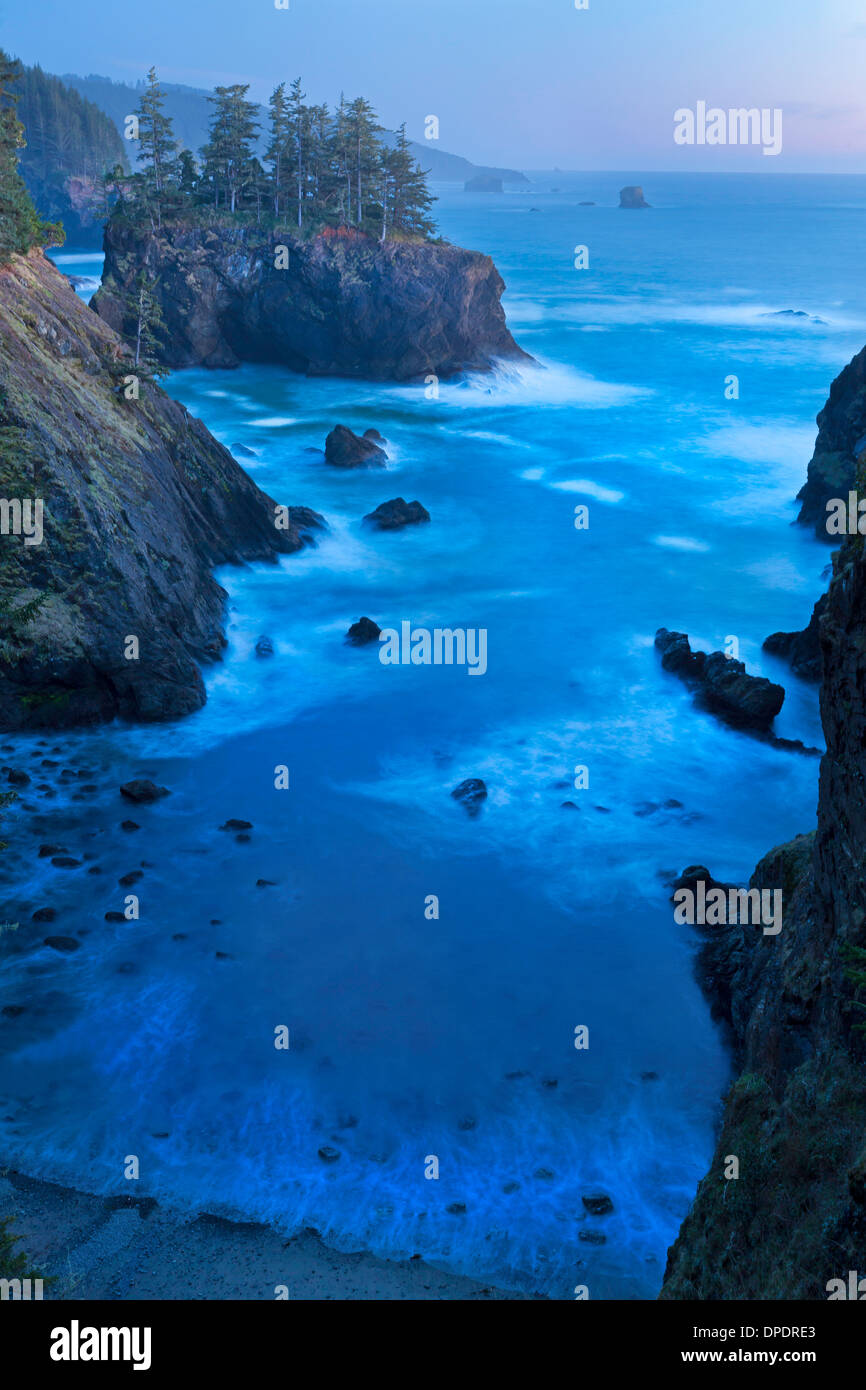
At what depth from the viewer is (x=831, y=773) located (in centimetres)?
1253

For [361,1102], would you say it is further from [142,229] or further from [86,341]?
[142,229]

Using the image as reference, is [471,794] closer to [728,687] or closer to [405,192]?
[728,687]

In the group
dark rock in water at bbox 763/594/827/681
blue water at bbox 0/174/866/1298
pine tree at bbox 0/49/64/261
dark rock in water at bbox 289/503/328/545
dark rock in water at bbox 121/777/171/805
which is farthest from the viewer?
dark rock in water at bbox 289/503/328/545

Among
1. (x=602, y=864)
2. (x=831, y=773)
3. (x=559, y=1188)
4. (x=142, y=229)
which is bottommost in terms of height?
(x=559, y=1188)

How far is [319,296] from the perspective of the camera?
208ft

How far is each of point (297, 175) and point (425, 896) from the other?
2230 inches

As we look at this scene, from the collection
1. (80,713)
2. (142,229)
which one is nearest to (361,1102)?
(80,713)

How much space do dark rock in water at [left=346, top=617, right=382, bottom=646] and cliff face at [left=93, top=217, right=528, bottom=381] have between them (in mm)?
37479

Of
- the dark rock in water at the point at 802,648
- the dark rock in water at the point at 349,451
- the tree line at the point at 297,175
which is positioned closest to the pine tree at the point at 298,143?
the tree line at the point at 297,175

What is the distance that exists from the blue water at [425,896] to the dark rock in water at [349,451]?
3.28m

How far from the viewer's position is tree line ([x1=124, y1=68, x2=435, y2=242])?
206 feet

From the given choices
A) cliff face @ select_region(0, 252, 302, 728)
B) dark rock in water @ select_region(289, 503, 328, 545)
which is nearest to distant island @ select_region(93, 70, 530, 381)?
dark rock in water @ select_region(289, 503, 328, 545)

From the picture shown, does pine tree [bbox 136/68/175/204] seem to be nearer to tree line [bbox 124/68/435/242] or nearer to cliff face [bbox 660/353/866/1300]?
tree line [bbox 124/68/435/242]
